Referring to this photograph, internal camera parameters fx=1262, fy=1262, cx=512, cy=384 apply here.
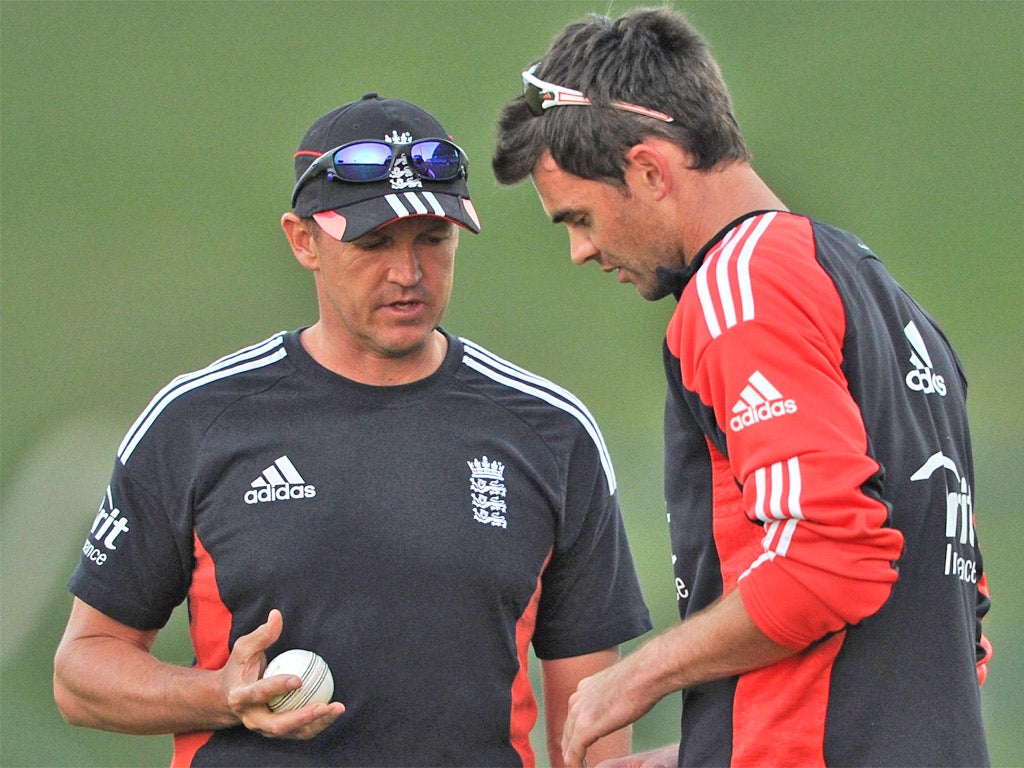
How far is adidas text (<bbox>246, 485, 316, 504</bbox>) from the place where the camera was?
251 centimetres

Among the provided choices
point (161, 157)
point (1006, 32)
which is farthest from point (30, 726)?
point (1006, 32)

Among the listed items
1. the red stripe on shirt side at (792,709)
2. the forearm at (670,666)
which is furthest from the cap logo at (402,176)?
the red stripe on shirt side at (792,709)

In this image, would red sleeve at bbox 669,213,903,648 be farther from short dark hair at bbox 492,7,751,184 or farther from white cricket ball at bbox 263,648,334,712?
white cricket ball at bbox 263,648,334,712

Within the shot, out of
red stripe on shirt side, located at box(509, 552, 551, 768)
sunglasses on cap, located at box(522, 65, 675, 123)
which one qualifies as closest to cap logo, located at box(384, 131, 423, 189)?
sunglasses on cap, located at box(522, 65, 675, 123)

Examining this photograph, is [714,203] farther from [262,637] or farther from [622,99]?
[262,637]

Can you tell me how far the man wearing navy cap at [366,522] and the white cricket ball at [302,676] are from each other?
5 cm

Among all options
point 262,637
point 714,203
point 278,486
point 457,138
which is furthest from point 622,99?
point 457,138

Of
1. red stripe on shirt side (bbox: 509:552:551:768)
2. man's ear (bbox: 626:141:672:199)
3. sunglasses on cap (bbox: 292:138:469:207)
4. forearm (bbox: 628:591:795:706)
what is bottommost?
red stripe on shirt side (bbox: 509:552:551:768)

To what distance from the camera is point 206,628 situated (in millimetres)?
2510

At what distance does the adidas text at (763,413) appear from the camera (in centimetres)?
183

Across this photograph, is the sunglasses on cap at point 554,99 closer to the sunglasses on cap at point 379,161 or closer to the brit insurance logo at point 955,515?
the sunglasses on cap at point 379,161

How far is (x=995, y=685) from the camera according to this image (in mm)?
5117

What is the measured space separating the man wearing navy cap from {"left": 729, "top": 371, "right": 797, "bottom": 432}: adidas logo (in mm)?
812

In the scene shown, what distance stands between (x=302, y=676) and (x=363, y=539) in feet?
1.03
